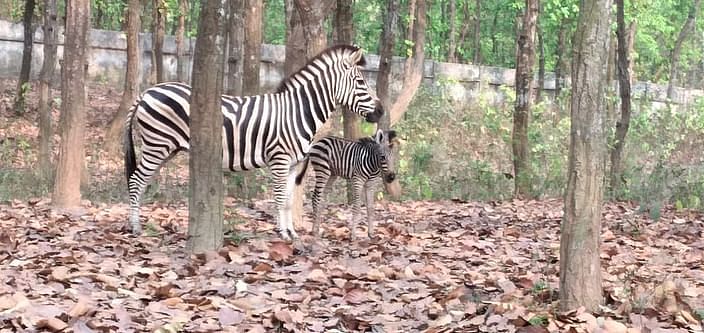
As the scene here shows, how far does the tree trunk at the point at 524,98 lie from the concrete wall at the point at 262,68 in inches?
433

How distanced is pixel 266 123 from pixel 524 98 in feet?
23.5

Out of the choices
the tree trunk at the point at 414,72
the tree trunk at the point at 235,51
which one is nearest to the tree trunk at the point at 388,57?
the tree trunk at the point at 414,72

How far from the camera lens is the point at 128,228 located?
10.1 metres

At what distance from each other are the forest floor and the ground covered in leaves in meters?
0.02

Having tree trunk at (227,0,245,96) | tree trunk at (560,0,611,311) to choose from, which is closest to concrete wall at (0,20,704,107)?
tree trunk at (227,0,245,96)

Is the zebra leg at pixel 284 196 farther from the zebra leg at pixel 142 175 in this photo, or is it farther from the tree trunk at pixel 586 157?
the tree trunk at pixel 586 157

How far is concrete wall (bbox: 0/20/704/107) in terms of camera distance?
89.8ft

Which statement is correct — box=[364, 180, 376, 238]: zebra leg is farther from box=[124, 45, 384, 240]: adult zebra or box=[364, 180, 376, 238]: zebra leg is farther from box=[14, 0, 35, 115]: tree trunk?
box=[14, 0, 35, 115]: tree trunk

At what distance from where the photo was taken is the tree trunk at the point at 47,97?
1630cm

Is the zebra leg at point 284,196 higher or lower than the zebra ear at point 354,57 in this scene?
lower

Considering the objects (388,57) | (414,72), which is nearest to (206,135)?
(388,57)

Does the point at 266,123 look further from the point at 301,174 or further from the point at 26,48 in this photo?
the point at 26,48

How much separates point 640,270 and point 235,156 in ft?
14.4

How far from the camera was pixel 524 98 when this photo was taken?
52.8 ft
